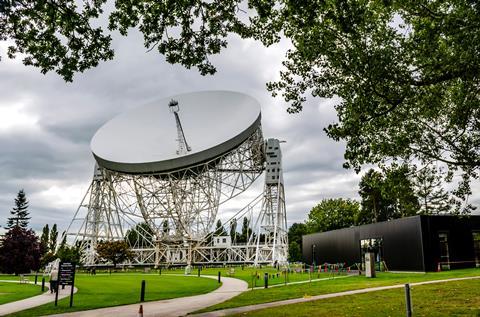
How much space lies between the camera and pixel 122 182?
44969mm

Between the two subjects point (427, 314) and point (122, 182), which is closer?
point (427, 314)

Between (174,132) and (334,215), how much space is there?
2017 inches

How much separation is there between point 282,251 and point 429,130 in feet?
114

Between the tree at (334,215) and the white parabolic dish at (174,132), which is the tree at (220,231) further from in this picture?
the tree at (334,215)

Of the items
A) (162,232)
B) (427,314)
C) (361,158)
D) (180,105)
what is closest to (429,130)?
(361,158)

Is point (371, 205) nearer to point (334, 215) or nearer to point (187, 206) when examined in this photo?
point (334, 215)

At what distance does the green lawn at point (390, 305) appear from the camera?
11055 mm

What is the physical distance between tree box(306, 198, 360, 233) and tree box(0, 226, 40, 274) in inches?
2106

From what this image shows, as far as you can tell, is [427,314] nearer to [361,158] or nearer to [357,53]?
[361,158]

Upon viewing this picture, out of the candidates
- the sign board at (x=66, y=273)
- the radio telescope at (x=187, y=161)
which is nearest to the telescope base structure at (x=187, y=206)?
the radio telescope at (x=187, y=161)

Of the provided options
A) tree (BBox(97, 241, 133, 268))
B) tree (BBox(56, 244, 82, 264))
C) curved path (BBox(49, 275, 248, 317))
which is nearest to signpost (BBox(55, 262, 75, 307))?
curved path (BBox(49, 275, 248, 317))

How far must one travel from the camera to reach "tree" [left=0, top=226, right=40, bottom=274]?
147 feet

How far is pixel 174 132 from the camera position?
3997cm

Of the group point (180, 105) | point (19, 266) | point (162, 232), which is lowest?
point (19, 266)
